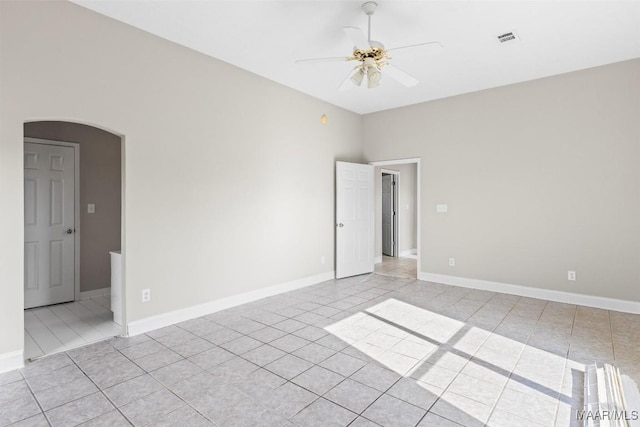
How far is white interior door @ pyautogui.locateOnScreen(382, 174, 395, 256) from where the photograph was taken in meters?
8.20

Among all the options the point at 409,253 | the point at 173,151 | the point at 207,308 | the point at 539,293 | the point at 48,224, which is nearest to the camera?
the point at 173,151

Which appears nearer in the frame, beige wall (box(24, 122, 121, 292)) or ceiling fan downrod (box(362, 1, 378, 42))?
ceiling fan downrod (box(362, 1, 378, 42))

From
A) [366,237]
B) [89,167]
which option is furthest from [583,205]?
[89,167]

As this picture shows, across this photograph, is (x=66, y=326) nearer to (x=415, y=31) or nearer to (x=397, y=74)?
(x=397, y=74)

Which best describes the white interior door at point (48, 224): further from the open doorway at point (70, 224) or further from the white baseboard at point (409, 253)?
the white baseboard at point (409, 253)

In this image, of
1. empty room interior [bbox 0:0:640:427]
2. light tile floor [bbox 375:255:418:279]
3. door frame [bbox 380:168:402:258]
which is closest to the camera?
empty room interior [bbox 0:0:640:427]

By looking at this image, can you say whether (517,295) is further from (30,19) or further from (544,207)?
(30,19)

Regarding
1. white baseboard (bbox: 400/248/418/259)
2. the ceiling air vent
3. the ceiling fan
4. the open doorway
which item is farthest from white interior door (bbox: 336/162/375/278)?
the open doorway

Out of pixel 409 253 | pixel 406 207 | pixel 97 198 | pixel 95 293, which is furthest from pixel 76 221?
pixel 409 253

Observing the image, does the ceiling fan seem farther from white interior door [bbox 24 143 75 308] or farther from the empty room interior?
white interior door [bbox 24 143 75 308]

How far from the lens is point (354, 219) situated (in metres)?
6.12

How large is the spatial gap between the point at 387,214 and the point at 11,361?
23.2 ft

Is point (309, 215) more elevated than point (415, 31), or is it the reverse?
point (415, 31)

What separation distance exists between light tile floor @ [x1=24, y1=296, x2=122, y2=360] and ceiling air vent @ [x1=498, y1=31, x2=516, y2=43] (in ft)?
16.2
